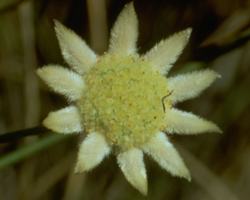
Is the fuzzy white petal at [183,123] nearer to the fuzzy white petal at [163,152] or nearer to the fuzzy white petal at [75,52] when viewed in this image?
the fuzzy white petal at [163,152]

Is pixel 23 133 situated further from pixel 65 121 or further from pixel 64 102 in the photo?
pixel 64 102

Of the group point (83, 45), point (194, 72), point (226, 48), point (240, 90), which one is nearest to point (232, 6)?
point (240, 90)

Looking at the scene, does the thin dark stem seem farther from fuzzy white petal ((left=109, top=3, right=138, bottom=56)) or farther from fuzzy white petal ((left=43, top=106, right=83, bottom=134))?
fuzzy white petal ((left=109, top=3, right=138, bottom=56))

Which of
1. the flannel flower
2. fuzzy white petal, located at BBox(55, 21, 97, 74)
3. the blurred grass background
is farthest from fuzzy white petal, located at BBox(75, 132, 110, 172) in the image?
the blurred grass background

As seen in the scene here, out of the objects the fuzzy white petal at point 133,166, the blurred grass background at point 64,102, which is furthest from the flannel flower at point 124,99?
the blurred grass background at point 64,102

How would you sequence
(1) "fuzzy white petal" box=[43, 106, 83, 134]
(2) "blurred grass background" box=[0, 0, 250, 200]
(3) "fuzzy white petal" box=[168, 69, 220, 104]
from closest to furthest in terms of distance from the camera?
(1) "fuzzy white petal" box=[43, 106, 83, 134], (3) "fuzzy white petal" box=[168, 69, 220, 104], (2) "blurred grass background" box=[0, 0, 250, 200]

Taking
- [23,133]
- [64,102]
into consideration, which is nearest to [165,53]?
[23,133]

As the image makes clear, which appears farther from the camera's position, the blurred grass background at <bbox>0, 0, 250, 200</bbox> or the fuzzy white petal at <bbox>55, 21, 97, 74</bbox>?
the blurred grass background at <bbox>0, 0, 250, 200</bbox>

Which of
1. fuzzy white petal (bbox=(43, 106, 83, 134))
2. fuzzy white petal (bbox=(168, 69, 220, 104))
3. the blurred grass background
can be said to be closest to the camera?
fuzzy white petal (bbox=(43, 106, 83, 134))
